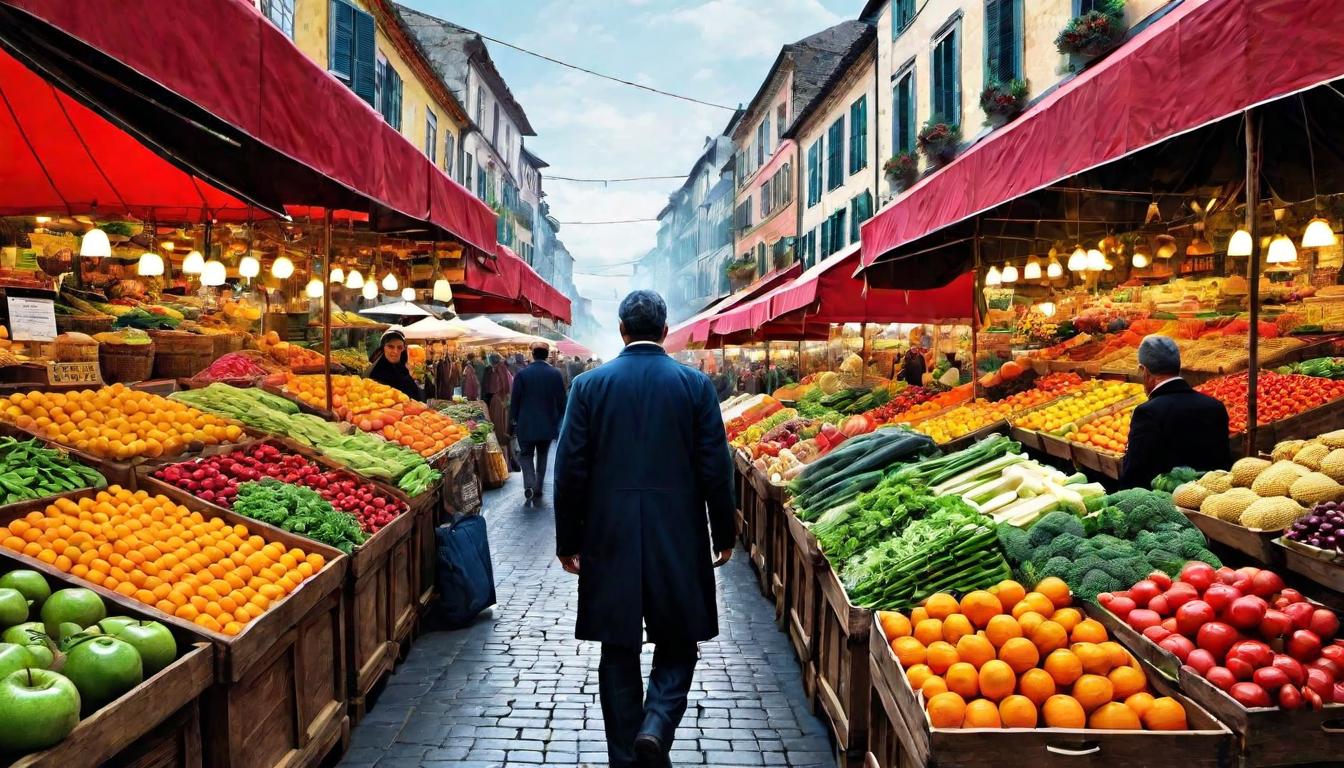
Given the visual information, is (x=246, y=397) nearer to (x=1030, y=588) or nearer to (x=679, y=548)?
(x=679, y=548)

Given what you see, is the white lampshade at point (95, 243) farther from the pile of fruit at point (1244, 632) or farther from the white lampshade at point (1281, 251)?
the white lampshade at point (1281, 251)

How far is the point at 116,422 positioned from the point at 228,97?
3.04m

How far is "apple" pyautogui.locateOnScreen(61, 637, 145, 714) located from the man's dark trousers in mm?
1785

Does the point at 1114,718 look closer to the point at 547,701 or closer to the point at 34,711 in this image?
the point at 34,711

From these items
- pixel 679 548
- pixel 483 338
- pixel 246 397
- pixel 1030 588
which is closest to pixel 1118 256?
pixel 1030 588

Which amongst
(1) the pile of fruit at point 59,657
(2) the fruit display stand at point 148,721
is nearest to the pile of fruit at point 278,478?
(2) the fruit display stand at point 148,721

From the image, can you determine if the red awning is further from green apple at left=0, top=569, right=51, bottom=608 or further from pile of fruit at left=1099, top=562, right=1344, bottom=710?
green apple at left=0, top=569, right=51, bottom=608

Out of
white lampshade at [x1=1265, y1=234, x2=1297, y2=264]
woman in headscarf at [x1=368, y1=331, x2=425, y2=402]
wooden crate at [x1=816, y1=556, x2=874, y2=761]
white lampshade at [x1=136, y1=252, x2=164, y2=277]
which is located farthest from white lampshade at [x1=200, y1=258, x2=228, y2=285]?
white lampshade at [x1=1265, y1=234, x2=1297, y2=264]

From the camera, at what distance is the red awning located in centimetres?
252

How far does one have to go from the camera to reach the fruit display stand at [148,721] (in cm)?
235

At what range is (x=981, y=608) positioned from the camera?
11.0ft

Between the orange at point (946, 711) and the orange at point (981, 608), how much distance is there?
0.68 meters

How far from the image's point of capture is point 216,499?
4.74 meters

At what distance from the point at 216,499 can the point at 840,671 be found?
3.48m
